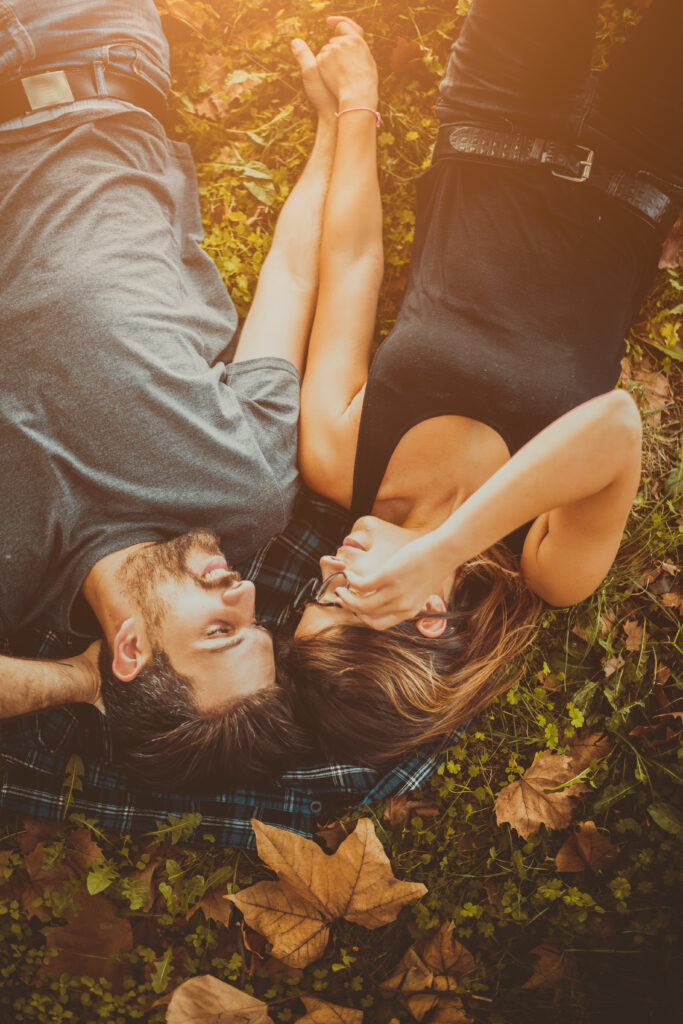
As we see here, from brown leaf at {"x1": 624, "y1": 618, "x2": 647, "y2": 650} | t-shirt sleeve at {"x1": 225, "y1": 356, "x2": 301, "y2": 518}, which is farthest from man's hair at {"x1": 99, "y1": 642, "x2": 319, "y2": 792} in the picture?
brown leaf at {"x1": 624, "y1": 618, "x2": 647, "y2": 650}

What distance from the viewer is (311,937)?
10.1 ft

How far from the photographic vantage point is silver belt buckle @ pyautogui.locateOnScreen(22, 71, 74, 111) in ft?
9.65

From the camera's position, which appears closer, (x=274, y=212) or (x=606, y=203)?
(x=606, y=203)

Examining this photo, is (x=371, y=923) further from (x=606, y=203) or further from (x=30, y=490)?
(x=606, y=203)

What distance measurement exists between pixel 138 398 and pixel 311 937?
109 inches

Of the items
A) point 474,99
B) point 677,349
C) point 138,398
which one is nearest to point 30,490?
point 138,398

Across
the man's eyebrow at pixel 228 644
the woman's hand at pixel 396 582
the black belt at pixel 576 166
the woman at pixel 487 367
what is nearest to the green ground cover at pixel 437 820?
the woman at pixel 487 367

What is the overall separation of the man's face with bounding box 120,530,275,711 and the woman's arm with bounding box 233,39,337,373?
117 cm

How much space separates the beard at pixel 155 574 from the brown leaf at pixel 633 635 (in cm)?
240

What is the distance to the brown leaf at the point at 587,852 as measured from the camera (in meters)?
3.40

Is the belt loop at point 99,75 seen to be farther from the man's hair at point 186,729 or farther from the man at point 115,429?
the man's hair at point 186,729

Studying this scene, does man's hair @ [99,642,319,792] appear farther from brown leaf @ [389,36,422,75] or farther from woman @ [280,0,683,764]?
brown leaf @ [389,36,422,75]

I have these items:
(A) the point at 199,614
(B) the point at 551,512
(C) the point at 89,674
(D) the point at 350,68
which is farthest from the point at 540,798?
(D) the point at 350,68

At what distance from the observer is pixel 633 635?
12.0 ft
